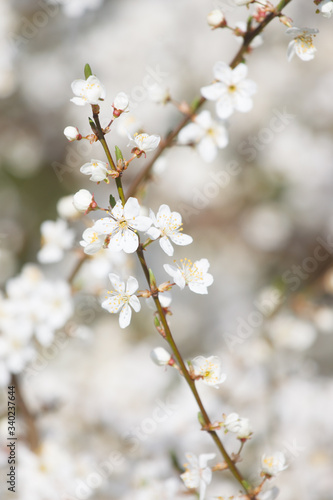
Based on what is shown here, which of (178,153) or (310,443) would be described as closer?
(310,443)

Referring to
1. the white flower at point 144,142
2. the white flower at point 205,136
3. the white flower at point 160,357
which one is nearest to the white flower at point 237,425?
the white flower at point 160,357

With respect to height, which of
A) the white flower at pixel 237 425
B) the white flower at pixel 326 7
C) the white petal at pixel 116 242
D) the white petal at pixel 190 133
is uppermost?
the white petal at pixel 190 133

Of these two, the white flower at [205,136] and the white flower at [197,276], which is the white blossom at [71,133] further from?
the white flower at [205,136]

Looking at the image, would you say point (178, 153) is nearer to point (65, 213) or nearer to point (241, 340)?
point (241, 340)

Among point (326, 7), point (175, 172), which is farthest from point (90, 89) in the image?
point (175, 172)

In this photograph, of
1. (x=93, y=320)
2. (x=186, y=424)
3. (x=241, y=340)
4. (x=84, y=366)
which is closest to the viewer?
(x=186, y=424)

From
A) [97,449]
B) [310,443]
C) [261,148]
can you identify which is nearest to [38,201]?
[261,148]
